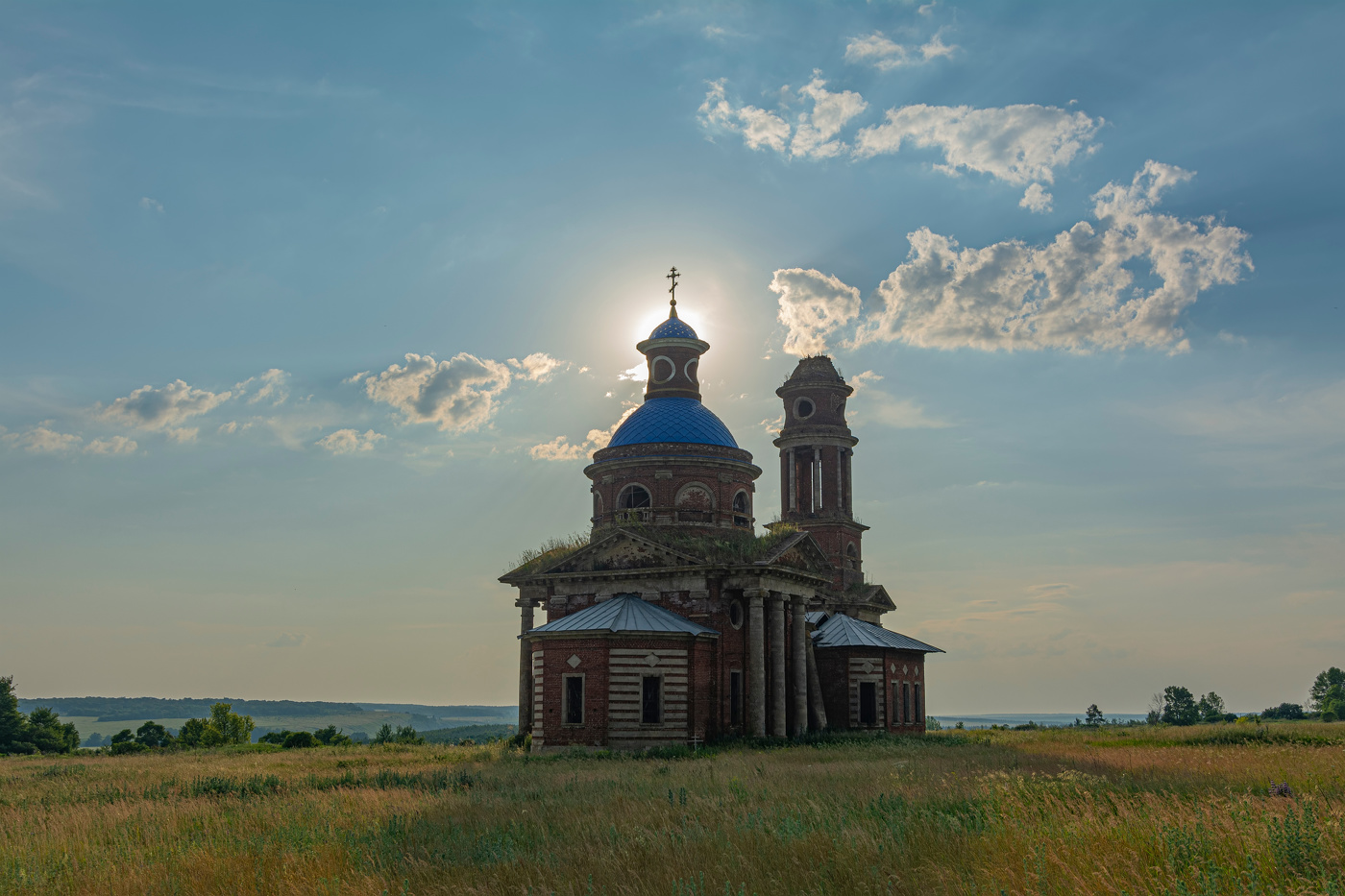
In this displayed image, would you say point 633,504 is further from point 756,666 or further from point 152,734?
point 152,734

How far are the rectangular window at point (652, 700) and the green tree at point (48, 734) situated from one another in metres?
47.2

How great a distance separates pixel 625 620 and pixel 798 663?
8473 mm

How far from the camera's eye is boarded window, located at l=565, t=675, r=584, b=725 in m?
33.0

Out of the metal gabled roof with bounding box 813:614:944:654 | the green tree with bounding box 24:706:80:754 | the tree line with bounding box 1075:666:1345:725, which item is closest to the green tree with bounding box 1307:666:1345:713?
the tree line with bounding box 1075:666:1345:725

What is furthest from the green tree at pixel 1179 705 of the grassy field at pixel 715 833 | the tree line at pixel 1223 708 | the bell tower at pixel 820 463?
the grassy field at pixel 715 833

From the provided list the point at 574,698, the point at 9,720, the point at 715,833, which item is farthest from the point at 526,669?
the point at 9,720

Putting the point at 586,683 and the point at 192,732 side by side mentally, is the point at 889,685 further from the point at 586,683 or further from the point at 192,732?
the point at 192,732

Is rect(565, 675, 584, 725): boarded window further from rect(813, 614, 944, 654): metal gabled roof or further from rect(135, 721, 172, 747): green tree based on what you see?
rect(135, 721, 172, 747): green tree

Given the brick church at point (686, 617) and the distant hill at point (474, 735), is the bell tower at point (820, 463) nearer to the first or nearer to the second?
the brick church at point (686, 617)

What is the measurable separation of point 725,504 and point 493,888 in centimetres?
3084

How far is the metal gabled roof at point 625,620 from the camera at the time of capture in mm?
32875

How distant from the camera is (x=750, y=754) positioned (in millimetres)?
28281

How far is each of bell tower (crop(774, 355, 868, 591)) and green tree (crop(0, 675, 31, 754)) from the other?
169ft

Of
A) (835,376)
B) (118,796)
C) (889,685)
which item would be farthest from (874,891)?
(835,376)
